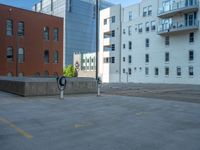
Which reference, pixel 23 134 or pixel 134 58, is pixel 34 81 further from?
pixel 134 58

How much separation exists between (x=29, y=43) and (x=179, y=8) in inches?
1041

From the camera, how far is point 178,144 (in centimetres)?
547

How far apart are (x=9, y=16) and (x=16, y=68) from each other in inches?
335

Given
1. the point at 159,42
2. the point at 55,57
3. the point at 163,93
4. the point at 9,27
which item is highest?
the point at 9,27

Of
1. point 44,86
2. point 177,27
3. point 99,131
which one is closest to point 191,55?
point 177,27

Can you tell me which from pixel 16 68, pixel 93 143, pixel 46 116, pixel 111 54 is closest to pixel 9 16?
pixel 16 68

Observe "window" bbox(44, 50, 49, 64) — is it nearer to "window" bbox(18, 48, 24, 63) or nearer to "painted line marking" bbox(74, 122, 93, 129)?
"window" bbox(18, 48, 24, 63)

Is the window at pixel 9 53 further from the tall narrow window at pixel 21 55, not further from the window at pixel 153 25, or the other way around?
the window at pixel 153 25

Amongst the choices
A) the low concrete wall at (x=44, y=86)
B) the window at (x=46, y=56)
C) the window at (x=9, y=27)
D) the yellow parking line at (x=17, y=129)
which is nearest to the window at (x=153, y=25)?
the window at (x=46, y=56)

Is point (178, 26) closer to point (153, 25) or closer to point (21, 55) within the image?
point (153, 25)

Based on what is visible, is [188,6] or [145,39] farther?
[145,39]

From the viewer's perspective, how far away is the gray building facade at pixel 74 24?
122 meters

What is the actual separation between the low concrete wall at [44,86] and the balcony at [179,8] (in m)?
30.0

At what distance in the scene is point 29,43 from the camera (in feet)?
138
